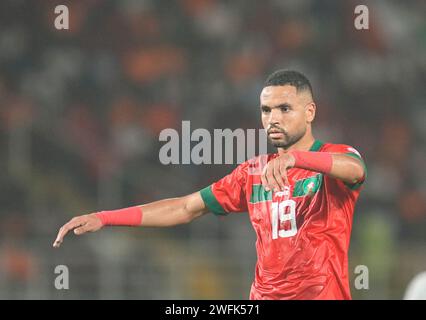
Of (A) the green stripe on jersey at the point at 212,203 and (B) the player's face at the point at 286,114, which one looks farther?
(A) the green stripe on jersey at the point at 212,203

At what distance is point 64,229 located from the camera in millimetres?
4672

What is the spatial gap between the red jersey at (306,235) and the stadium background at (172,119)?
4365 millimetres

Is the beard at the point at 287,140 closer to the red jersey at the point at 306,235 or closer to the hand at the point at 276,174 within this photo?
the red jersey at the point at 306,235

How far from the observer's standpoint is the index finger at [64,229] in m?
4.64

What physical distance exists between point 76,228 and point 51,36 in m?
8.84

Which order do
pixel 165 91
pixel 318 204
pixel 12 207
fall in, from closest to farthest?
pixel 318 204, pixel 12 207, pixel 165 91

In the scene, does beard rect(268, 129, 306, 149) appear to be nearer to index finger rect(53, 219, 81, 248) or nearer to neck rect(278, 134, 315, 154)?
neck rect(278, 134, 315, 154)

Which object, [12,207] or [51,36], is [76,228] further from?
[51,36]

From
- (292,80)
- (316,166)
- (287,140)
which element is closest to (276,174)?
(316,166)

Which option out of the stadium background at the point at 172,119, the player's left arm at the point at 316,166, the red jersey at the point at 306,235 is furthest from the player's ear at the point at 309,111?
the stadium background at the point at 172,119

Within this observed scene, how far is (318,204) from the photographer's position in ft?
15.8
